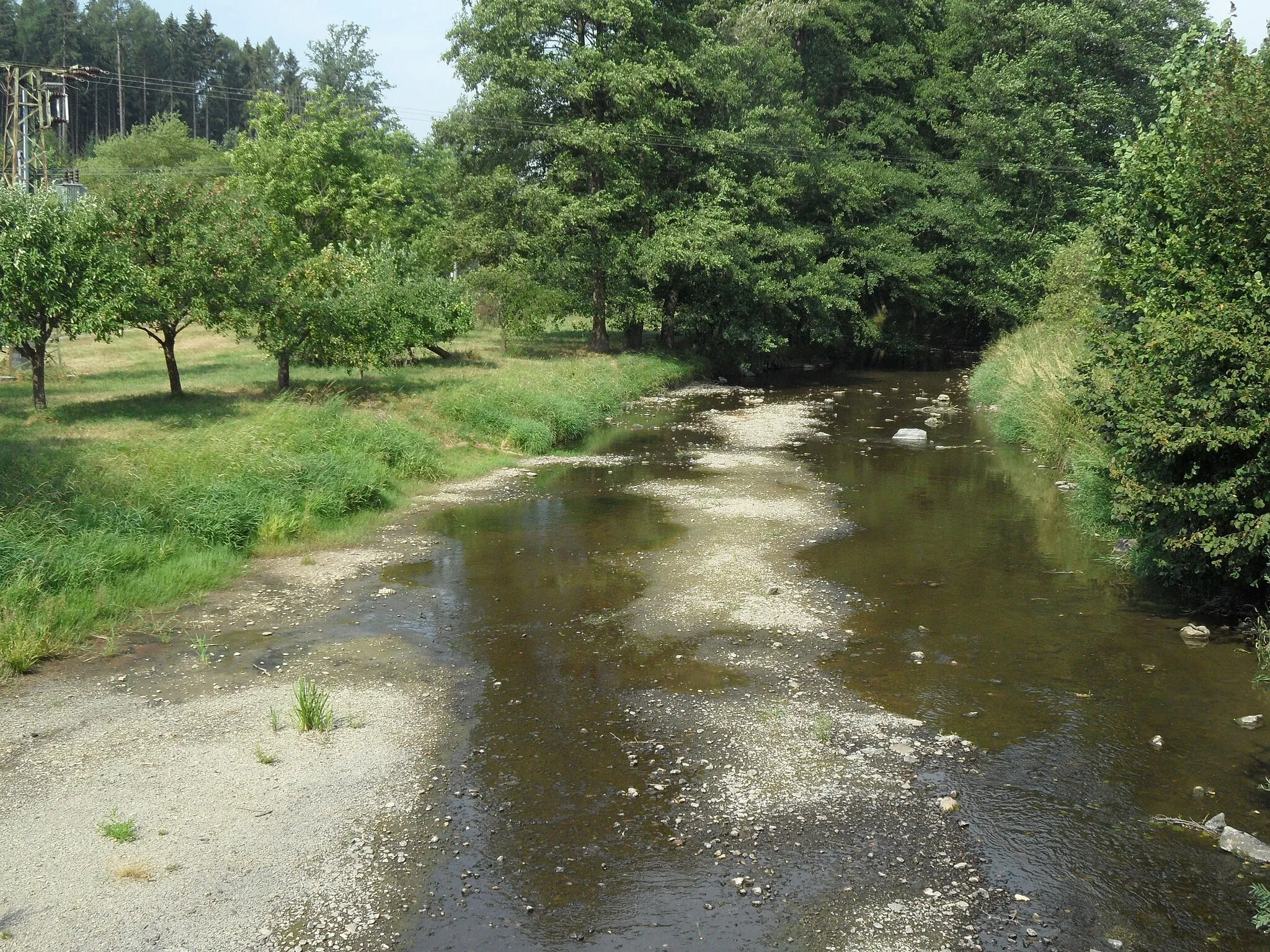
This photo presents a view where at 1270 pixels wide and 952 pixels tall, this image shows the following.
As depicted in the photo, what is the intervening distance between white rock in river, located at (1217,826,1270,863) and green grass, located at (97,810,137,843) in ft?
30.8

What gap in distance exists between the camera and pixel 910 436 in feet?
101

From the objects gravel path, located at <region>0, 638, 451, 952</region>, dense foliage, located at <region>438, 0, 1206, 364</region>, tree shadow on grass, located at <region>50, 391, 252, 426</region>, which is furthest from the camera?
dense foliage, located at <region>438, 0, 1206, 364</region>

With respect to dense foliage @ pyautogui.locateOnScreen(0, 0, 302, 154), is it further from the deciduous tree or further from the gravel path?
the gravel path

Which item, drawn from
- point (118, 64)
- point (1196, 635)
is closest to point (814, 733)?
point (1196, 635)

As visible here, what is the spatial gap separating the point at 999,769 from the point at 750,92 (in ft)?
126

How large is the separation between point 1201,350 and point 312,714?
11374mm

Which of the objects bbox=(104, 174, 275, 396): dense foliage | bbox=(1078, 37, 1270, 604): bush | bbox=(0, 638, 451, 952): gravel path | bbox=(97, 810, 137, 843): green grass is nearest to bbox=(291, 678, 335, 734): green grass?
bbox=(0, 638, 451, 952): gravel path

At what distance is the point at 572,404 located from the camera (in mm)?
30812

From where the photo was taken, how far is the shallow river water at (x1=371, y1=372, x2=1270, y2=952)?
26.4ft

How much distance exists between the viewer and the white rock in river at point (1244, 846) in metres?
8.61

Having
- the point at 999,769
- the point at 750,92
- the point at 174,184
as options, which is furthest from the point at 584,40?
the point at 999,769

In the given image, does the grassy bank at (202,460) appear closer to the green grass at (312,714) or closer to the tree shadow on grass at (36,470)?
the tree shadow on grass at (36,470)

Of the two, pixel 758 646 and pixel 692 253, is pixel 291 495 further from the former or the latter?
pixel 692 253

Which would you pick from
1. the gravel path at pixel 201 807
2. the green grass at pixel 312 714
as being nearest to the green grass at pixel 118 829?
the gravel path at pixel 201 807
